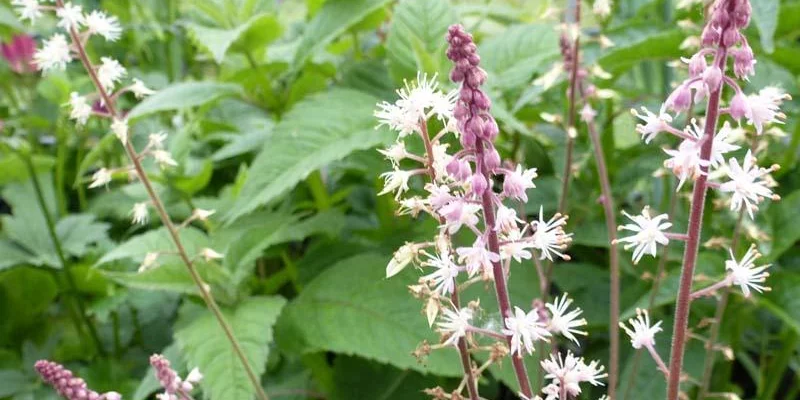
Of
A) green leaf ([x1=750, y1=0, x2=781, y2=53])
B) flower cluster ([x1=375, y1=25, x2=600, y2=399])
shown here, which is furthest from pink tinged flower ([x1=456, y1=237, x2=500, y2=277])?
green leaf ([x1=750, y1=0, x2=781, y2=53])

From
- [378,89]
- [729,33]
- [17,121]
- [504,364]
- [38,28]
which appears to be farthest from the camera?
[38,28]

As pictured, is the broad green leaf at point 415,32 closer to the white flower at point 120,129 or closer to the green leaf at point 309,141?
the green leaf at point 309,141

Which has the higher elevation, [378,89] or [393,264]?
[378,89]

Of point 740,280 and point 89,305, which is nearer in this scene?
point 740,280

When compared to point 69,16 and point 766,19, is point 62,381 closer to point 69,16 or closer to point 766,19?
point 69,16

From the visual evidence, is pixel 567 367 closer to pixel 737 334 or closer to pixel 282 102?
pixel 737 334

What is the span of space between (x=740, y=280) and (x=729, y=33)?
0.41 feet

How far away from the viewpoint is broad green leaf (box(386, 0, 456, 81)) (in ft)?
3.12

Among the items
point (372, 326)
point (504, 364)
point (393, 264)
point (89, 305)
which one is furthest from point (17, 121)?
point (393, 264)

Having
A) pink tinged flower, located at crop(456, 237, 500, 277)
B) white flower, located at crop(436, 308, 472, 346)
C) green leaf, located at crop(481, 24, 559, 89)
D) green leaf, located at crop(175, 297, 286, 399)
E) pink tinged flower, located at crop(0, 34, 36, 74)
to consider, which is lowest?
green leaf, located at crop(175, 297, 286, 399)

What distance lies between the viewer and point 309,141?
894 millimetres

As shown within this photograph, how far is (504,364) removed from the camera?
81 cm

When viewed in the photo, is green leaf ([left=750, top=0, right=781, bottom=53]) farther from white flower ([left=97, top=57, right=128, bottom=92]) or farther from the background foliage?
white flower ([left=97, top=57, right=128, bottom=92])

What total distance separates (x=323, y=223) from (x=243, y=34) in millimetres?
282
